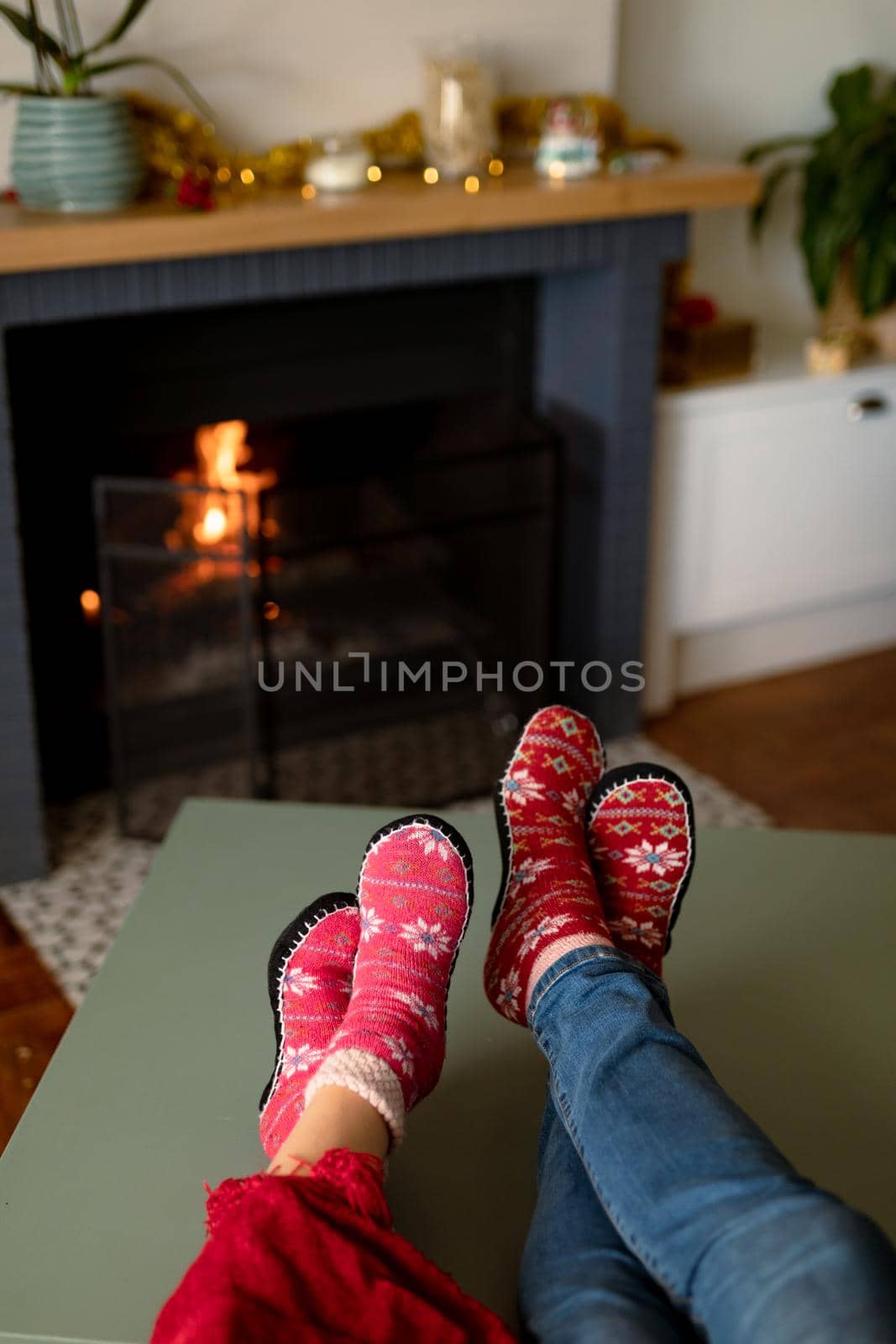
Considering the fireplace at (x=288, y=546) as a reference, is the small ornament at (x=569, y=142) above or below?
above

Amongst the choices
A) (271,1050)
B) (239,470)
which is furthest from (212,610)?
(271,1050)

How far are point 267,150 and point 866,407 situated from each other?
3.76 ft

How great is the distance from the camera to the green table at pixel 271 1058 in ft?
3.33

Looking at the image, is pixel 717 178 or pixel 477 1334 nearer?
pixel 477 1334

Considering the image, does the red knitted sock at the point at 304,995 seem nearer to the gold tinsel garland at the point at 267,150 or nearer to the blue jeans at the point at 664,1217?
the blue jeans at the point at 664,1217

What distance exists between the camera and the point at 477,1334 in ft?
2.85

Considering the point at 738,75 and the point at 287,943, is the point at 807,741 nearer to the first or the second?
the point at 738,75

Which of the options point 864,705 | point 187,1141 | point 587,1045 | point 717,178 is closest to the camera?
point 587,1045

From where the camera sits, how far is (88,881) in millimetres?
2072

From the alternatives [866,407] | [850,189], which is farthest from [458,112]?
[866,407]

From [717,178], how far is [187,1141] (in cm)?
163

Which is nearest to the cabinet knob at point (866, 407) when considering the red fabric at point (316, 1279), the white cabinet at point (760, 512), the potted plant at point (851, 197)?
the white cabinet at point (760, 512)

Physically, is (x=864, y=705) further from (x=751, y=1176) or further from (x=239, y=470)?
(x=751, y=1176)

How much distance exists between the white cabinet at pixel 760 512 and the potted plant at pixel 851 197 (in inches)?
6.6
